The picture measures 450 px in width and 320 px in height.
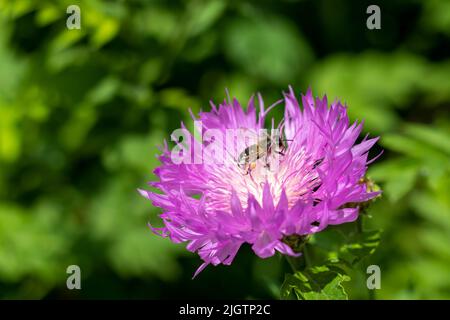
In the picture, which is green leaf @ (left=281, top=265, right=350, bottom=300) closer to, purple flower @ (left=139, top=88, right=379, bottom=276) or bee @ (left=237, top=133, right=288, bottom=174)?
purple flower @ (left=139, top=88, right=379, bottom=276)

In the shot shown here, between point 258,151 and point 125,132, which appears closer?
point 258,151

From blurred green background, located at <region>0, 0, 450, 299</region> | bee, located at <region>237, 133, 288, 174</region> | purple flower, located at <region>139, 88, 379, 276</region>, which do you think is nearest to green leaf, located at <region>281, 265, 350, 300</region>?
purple flower, located at <region>139, 88, 379, 276</region>

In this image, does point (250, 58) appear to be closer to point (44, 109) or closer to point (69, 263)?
point (44, 109)

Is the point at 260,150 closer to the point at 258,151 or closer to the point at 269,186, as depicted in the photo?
the point at 258,151

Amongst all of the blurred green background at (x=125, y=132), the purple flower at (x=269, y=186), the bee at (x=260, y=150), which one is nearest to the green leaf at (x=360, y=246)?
the purple flower at (x=269, y=186)

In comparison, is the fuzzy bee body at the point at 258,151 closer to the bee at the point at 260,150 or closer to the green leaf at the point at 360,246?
the bee at the point at 260,150

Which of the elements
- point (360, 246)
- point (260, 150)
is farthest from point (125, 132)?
point (360, 246)
